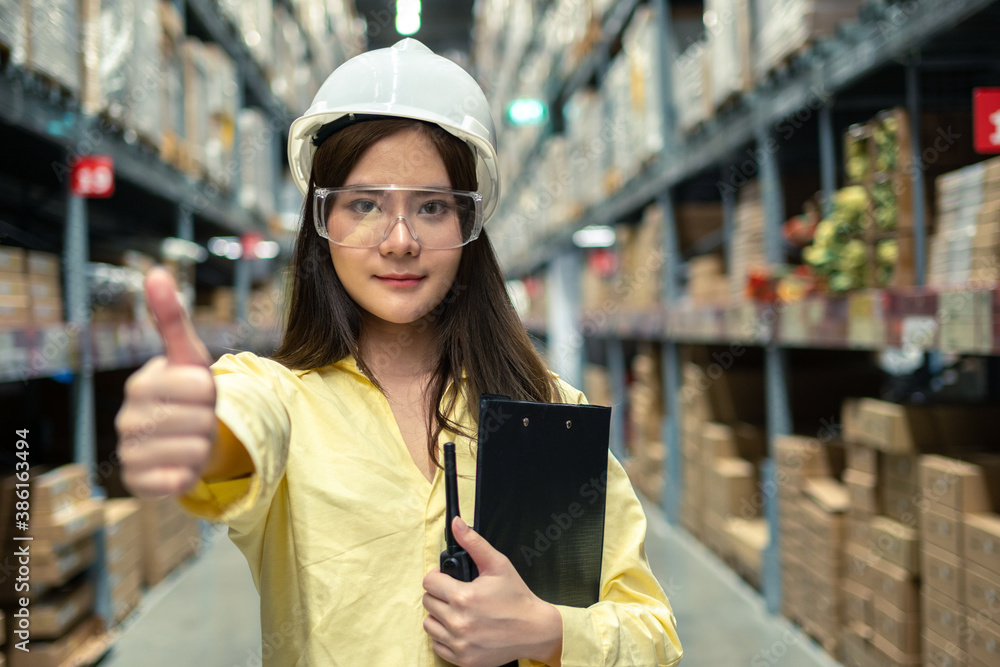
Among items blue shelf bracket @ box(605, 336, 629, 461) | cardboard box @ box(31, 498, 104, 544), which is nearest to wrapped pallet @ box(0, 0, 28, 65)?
cardboard box @ box(31, 498, 104, 544)

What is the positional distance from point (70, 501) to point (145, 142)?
5.63ft

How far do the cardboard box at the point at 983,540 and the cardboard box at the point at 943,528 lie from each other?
0.03 m

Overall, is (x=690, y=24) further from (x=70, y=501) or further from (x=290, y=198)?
(x=290, y=198)

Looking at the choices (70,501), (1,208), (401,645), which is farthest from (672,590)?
(1,208)

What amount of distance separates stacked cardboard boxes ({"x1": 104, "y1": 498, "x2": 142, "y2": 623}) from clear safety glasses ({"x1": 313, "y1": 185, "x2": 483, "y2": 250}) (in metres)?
2.74

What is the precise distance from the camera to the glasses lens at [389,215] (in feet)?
3.48

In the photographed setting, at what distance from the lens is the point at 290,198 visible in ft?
27.9

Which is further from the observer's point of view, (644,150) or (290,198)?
(290,198)

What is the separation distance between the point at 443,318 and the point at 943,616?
185 centimetres

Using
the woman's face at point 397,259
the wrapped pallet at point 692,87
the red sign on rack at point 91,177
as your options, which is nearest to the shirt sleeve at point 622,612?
the woman's face at point 397,259

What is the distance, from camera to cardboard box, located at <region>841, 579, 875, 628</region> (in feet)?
8.65

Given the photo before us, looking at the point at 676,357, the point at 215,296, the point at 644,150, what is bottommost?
the point at 676,357

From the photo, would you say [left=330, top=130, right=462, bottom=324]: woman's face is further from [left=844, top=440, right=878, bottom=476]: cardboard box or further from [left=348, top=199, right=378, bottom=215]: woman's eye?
[left=844, top=440, right=878, bottom=476]: cardboard box

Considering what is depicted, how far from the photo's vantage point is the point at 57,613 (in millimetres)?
2758
